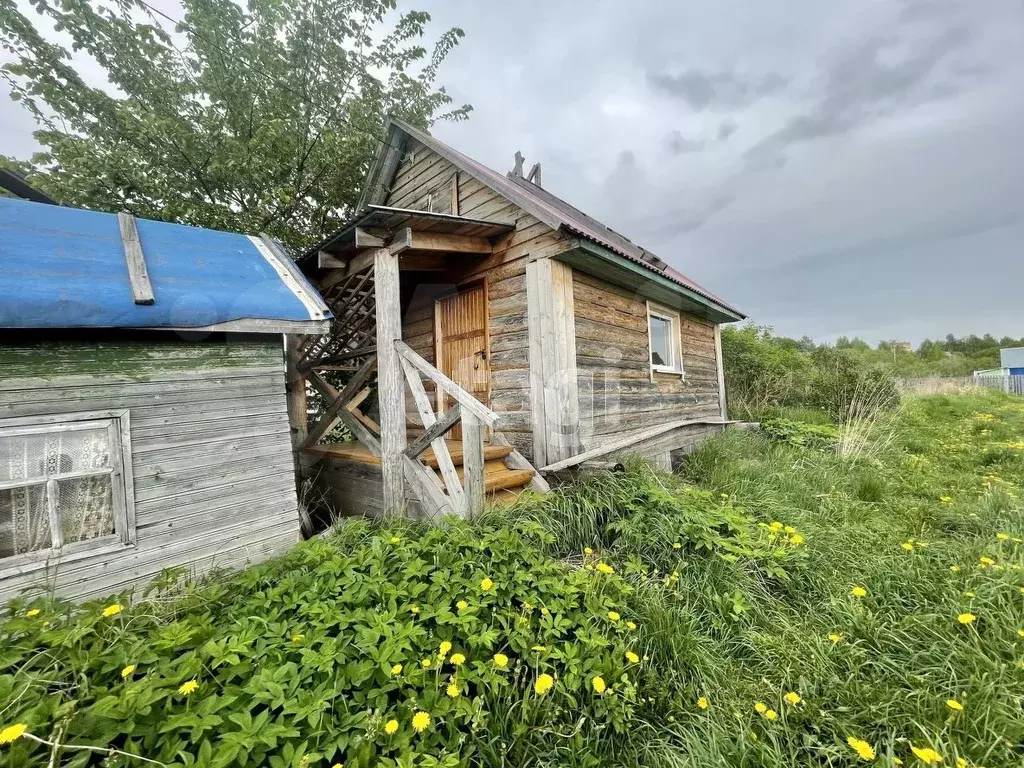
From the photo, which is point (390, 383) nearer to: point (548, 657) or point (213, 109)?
point (548, 657)

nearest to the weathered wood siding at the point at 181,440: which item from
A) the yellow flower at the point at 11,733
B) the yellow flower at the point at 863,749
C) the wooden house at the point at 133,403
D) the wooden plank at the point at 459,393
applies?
the wooden house at the point at 133,403

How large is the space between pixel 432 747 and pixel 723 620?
1881 millimetres

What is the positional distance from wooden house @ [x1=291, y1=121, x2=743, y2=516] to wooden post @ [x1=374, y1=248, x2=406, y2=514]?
0.01 metres

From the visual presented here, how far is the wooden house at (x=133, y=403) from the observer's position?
8.57ft

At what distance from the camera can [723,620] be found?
251 centimetres

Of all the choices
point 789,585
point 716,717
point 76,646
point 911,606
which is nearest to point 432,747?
point 716,717

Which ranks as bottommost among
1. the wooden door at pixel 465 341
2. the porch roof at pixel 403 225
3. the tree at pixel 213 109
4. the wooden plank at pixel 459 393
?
the wooden plank at pixel 459 393

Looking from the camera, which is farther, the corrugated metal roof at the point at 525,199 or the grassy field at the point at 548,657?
the corrugated metal roof at the point at 525,199

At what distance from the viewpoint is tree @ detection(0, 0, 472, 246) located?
6383 mm

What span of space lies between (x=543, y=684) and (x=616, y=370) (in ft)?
15.0

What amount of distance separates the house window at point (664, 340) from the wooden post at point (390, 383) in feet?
14.4

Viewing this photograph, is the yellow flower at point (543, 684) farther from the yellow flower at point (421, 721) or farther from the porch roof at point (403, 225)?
the porch roof at point (403, 225)

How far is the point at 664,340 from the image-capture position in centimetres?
757

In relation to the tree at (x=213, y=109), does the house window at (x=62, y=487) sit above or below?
below
